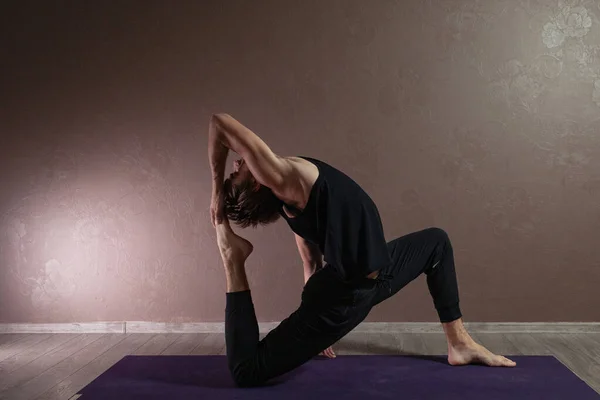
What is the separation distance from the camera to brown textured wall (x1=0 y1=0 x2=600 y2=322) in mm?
3656

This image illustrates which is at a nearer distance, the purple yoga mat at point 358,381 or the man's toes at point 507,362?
the purple yoga mat at point 358,381

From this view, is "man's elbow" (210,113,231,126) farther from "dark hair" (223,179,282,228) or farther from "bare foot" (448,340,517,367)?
"bare foot" (448,340,517,367)

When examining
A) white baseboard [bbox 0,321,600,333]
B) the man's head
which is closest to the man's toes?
white baseboard [bbox 0,321,600,333]

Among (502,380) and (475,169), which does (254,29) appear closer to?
(475,169)

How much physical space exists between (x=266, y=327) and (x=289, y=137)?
1.03m

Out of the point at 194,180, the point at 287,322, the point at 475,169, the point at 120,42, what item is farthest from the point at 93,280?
the point at 475,169

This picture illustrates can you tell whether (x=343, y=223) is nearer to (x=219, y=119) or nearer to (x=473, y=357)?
(x=219, y=119)

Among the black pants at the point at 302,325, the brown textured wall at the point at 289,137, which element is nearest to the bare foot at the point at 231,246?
the black pants at the point at 302,325

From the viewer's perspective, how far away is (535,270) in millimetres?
3689

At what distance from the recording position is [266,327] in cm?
379

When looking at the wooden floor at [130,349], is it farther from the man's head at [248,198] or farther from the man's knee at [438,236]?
the man's head at [248,198]

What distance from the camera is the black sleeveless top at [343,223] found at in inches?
102

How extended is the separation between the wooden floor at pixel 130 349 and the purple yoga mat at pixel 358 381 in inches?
6.4

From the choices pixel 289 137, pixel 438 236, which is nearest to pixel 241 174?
pixel 438 236
